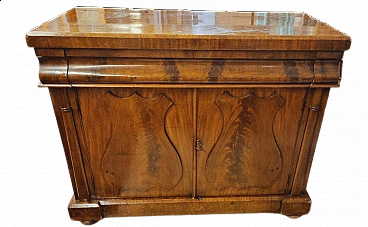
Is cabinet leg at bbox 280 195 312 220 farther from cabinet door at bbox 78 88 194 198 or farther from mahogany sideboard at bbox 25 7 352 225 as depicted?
cabinet door at bbox 78 88 194 198

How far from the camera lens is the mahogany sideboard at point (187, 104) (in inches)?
46.4

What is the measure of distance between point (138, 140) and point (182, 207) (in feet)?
1.37

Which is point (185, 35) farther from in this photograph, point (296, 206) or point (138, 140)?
point (296, 206)

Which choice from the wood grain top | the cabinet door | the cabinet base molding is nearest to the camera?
the wood grain top

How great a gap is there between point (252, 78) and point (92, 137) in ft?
2.24

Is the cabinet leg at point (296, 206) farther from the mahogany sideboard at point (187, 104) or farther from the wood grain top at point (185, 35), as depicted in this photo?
the wood grain top at point (185, 35)

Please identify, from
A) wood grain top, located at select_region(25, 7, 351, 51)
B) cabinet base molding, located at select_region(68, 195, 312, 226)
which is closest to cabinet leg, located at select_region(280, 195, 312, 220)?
cabinet base molding, located at select_region(68, 195, 312, 226)

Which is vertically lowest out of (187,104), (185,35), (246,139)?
(246,139)

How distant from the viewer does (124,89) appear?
1265mm

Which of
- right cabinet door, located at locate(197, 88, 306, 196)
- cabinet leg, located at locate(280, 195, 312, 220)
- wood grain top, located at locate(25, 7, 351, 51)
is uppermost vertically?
wood grain top, located at locate(25, 7, 351, 51)

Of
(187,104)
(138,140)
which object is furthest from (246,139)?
(138,140)

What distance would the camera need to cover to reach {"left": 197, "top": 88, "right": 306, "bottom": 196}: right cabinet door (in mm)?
1299

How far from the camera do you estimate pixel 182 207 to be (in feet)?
5.14

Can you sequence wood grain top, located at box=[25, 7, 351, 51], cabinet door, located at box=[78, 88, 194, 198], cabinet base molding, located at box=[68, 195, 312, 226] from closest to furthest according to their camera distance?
wood grain top, located at box=[25, 7, 351, 51] → cabinet door, located at box=[78, 88, 194, 198] → cabinet base molding, located at box=[68, 195, 312, 226]
